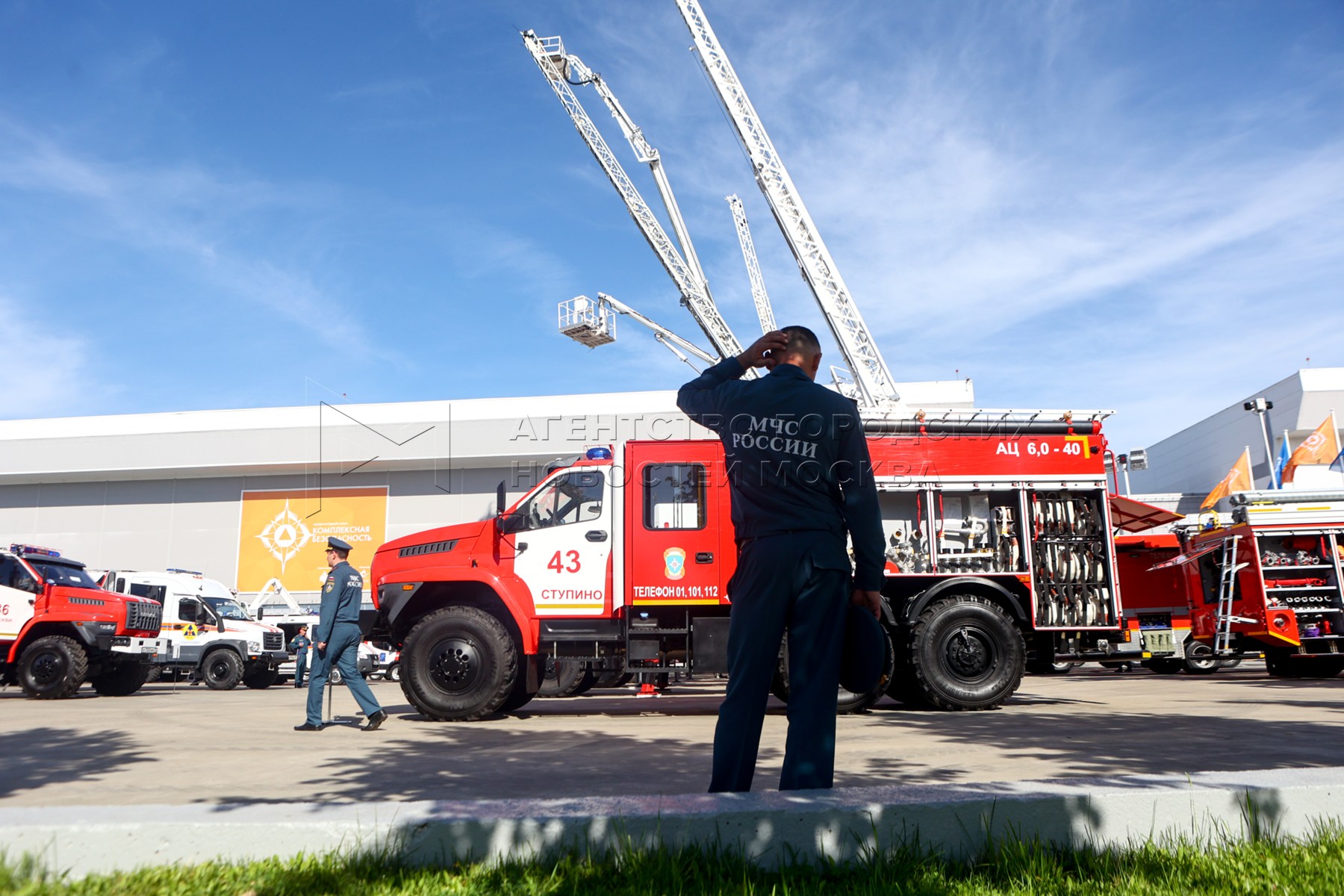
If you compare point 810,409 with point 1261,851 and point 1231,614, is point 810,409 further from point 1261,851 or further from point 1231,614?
point 1231,614

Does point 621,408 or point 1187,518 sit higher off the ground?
point 621,408

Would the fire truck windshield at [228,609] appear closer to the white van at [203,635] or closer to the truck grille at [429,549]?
the white van at [203,635]

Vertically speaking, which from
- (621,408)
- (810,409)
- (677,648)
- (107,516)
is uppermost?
(621,408)

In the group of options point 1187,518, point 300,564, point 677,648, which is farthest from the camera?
A: point 300,564

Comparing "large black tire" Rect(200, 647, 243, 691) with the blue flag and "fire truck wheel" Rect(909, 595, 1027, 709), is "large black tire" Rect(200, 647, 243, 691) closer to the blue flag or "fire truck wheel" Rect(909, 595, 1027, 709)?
"fire truck wheel" Rect(909, 595, 1027, 709)

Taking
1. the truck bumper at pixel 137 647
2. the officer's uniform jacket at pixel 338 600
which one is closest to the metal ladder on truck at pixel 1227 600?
the officer's uniform jacket at pixel 338 600

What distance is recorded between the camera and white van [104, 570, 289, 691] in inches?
687

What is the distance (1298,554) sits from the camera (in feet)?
39.7

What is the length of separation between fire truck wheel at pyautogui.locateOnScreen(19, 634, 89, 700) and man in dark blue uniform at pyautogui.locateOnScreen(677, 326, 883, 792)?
14.1 metres

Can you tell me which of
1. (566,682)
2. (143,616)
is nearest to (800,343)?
(566,682)

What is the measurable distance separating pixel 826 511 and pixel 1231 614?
37.5ft

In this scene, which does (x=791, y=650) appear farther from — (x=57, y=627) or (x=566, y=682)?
(x=57, y=627)

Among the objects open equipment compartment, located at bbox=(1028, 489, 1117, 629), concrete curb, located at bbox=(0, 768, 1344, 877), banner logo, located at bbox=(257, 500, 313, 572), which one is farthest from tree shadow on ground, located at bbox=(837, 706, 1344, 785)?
banner logo, located at bbox=(257, 500, 313, 572)

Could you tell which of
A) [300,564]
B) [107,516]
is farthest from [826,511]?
[107,516]
